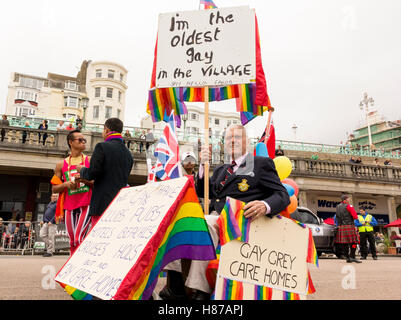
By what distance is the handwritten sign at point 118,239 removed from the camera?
2.19 m

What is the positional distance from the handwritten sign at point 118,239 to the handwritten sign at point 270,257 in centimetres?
59

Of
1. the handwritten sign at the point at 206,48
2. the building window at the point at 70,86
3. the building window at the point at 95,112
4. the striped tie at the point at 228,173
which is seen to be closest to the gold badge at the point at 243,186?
the striped tie at the point at 228,173

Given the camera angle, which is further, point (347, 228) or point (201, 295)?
point (347, 228)

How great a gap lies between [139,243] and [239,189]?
1127 millimetres

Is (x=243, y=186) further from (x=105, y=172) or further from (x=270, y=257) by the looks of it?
(x=105, y=172)

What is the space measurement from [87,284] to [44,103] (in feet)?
200

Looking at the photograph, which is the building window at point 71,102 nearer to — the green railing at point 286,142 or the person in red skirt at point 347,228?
the green railing at point 286,142

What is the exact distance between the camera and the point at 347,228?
383 inches

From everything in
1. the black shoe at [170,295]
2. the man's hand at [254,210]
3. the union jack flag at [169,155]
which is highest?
the union jack flag at [169,155]

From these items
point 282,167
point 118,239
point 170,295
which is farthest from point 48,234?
point 118,239

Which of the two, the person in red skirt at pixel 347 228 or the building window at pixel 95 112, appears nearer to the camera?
the person in red skirt at pixel 347 228

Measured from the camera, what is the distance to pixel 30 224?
491 inches

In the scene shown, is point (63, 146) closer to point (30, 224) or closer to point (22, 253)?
point (30, 224)

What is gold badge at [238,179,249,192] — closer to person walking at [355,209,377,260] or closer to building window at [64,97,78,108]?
person walking at [355,209,377,260]
